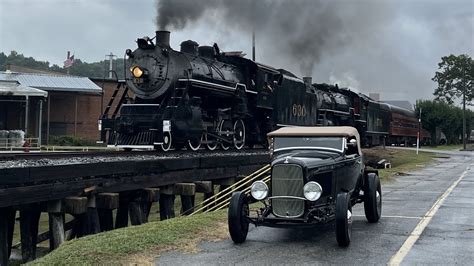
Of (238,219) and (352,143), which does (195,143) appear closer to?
(352,143)

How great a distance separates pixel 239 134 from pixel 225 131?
3.76 feet

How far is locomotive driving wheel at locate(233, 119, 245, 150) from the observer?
19.1m

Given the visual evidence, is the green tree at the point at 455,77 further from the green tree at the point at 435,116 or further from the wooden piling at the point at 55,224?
the wooden piling at the point at 55,224

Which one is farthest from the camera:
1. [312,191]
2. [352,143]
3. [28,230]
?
[28,230]

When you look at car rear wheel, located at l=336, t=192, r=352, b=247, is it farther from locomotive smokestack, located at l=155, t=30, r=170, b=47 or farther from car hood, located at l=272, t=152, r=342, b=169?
locomotive smokestack, located at l=155, t=30, r=170, b=47

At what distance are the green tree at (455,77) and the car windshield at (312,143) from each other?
83.6 meters

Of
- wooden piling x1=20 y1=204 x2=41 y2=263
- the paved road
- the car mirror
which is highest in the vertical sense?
the car mirror

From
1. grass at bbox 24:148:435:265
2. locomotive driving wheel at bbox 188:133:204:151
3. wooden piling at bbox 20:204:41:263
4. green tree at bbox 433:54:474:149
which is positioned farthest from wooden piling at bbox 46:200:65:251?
green tree at bbox 433:54:474:149

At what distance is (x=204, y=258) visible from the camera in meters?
7.25

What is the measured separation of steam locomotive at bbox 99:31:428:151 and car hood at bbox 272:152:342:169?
24.1ft

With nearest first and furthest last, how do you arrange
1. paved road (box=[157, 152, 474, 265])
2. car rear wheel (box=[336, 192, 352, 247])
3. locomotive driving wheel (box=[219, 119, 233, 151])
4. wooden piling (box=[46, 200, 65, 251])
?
paved road (box=[157, 152, 474, 265])
car rear wheel (box=[336, 192, 352, 247])
wooden piling (box=[46, 200, 65, 251])
locomotive driving wheel (box=[219, 119, 233, 151])

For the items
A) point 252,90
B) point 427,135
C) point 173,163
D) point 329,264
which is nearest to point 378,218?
point 329,264

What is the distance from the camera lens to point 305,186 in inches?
307

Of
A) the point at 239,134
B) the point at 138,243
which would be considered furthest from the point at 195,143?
the point at 138,243
